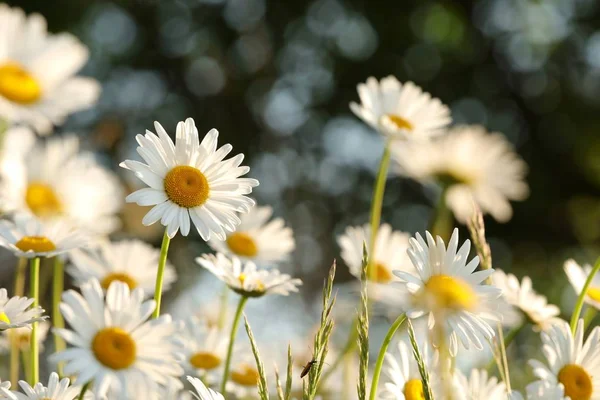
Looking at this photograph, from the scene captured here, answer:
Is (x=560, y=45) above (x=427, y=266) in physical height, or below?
above

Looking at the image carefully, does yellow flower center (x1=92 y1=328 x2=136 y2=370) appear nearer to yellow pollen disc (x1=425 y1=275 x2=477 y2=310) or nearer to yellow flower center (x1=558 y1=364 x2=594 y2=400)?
yellow pollen disc (x1=425 y1=275 x2=477 y2=310)

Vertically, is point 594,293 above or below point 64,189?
below

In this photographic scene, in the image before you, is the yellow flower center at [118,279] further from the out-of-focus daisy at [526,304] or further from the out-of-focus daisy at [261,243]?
the out-of-focus daisy at [526,304]

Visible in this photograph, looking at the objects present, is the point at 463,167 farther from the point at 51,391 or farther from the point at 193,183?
the point at 51,391

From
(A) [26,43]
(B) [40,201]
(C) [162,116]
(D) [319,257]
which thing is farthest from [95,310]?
(C) [162,116]

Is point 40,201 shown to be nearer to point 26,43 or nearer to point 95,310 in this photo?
point 26,43

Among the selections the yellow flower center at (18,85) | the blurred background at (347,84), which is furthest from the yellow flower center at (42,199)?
the blurred background at (347,84)

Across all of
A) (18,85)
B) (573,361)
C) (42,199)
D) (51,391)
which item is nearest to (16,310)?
(51,391)
